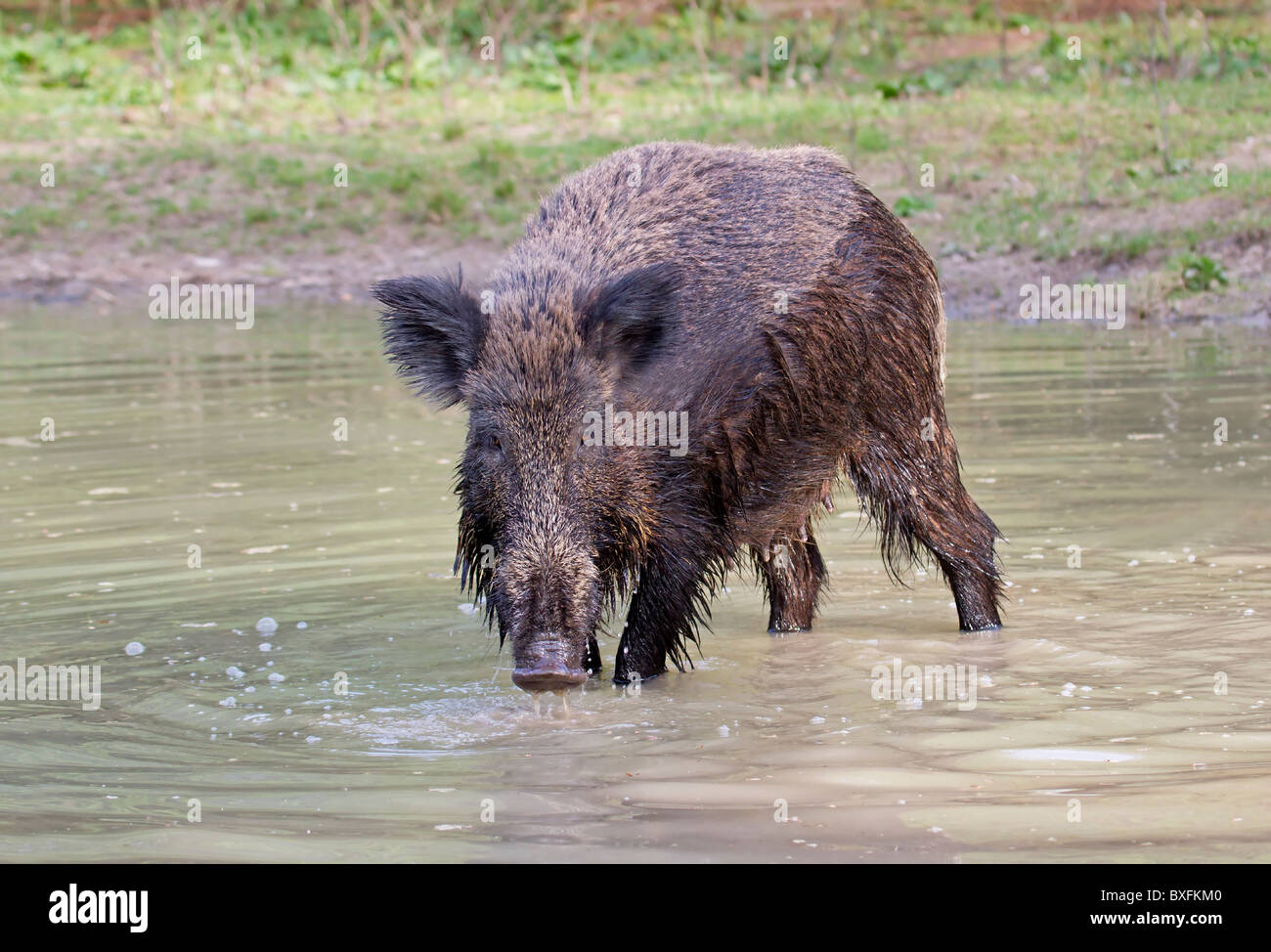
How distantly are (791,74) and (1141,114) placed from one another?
6059 mm

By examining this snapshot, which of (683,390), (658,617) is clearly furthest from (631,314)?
(658,617)

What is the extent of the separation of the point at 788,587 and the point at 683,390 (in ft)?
4.73

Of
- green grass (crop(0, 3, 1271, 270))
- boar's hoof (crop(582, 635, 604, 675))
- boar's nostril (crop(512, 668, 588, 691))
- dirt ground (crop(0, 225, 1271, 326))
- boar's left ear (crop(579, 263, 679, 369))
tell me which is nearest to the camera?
boar's nostril (crop(512, 668, 588, 691))

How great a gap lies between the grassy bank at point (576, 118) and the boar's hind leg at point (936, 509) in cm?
905

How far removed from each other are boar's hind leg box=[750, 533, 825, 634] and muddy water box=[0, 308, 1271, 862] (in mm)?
116

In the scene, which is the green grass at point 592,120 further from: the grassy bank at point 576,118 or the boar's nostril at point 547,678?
the boar's nostril at point 547,678

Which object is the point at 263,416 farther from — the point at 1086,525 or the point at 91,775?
the point at 91,775

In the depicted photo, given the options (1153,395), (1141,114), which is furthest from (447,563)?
(1141,114)

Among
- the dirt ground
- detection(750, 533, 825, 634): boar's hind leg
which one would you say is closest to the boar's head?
detection(750, 533, 825, 634): boar's hind leg

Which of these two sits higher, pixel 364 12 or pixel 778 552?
pixel 364 12

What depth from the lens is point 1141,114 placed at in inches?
773

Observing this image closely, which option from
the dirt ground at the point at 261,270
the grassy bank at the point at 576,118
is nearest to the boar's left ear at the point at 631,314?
the grassy bank at the point at 576,118

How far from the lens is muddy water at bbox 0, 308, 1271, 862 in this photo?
462 centimetres

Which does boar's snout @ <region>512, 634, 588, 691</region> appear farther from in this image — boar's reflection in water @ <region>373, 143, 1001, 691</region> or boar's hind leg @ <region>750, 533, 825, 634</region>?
boar's hind leg @ <region>750, 533, 825, 634</region>
